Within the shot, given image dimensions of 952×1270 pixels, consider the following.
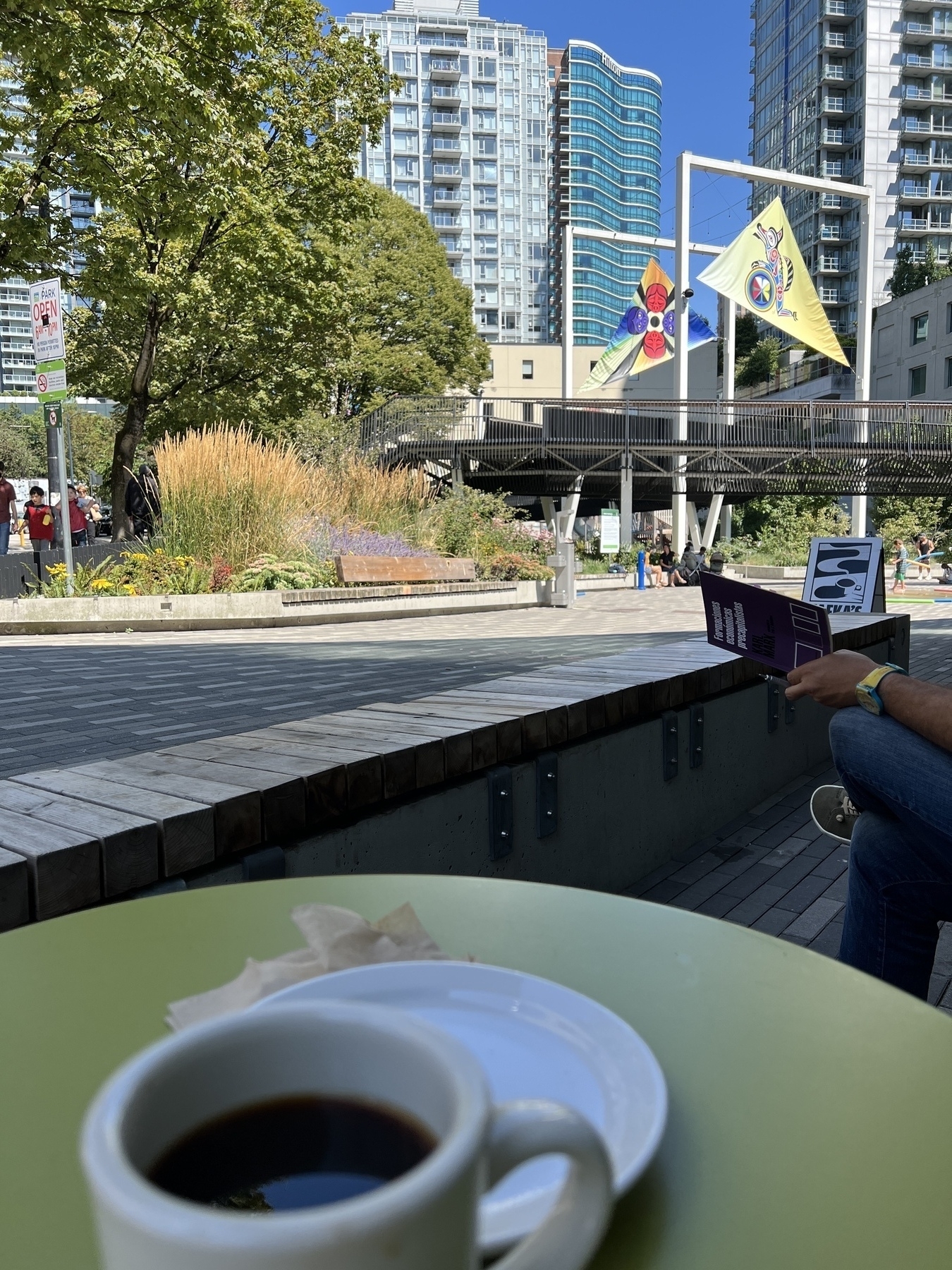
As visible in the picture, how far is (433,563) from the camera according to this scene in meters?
14.0

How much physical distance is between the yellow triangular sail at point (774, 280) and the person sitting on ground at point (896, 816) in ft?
93.3

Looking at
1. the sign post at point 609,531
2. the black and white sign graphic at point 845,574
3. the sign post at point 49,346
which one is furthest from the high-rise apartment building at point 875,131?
the black and white sign graphic at point 845,574

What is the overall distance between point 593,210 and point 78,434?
9115 cm

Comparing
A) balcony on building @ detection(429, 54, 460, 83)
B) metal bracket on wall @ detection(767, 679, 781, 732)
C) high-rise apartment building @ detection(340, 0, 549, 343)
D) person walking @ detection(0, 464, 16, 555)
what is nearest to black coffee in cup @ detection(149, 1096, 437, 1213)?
metal bracket on wall @ detection(767, 679, 781, 732)

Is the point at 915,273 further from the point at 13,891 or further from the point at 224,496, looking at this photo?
the point at 13,891

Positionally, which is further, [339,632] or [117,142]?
[117,142]

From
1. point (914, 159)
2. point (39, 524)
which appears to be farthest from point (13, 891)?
point (914, 159)

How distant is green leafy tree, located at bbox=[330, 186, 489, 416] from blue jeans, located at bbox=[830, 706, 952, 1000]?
30.8 metres

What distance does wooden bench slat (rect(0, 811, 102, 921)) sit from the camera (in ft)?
4.80

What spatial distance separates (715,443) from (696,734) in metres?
25.8

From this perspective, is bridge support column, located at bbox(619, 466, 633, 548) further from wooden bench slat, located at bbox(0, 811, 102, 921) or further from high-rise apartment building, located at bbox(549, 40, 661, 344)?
high-rise apartment building, located at bbox(549, 40, 661, 344)

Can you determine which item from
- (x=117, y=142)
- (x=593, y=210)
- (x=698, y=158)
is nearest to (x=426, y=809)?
(x=117, y=142)

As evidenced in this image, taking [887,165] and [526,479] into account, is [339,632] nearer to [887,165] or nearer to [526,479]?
[526,479]

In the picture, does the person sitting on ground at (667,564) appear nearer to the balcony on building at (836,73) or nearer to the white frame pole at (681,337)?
the white frame pole at (681,337)
